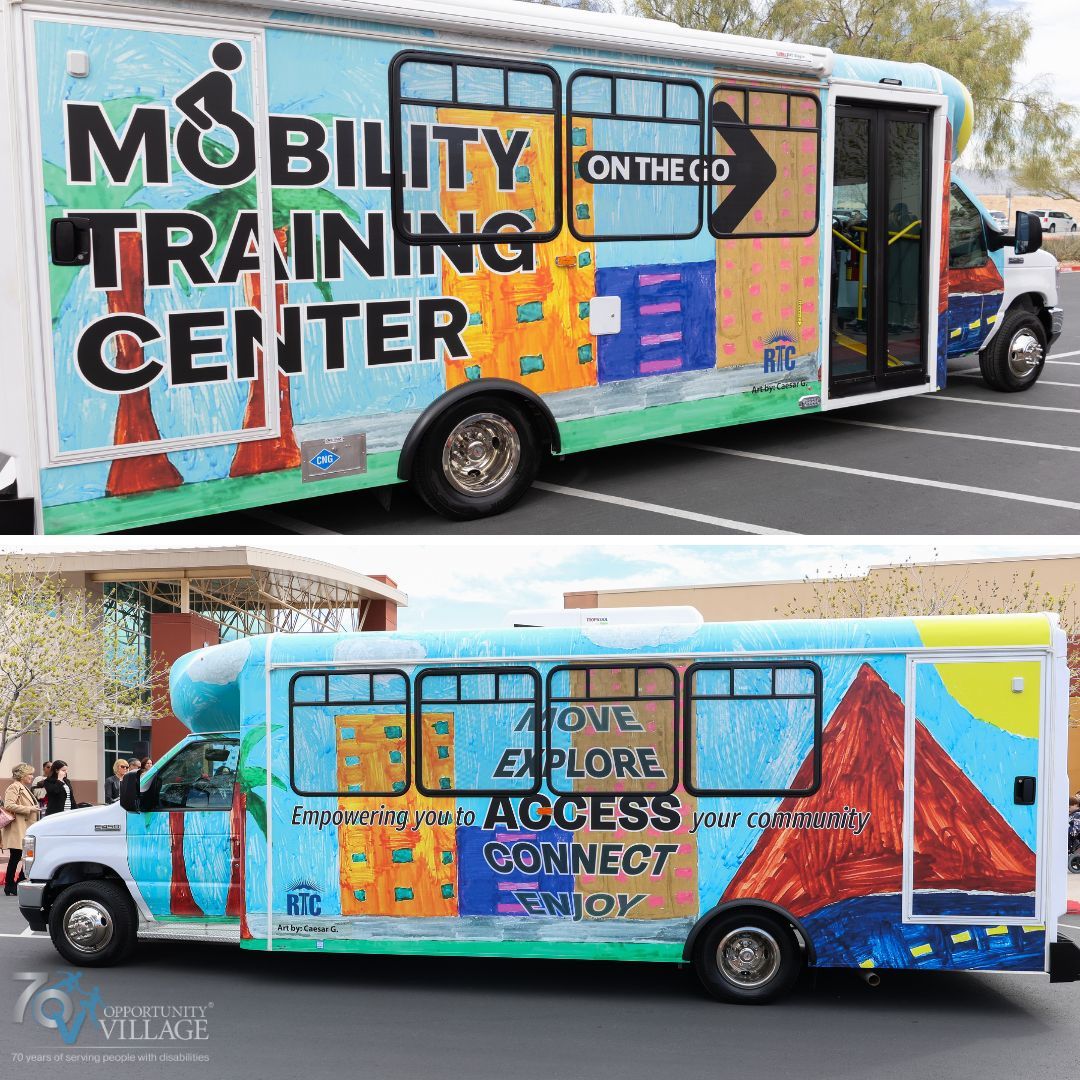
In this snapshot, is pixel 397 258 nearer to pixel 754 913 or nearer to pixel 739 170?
pixel 739 170

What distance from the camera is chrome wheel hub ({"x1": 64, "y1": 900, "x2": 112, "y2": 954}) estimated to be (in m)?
7.23

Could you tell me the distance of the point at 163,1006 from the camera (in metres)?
6.41

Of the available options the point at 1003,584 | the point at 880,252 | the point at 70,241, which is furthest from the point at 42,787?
the point at 1003,584

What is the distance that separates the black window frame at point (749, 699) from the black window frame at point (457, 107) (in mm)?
3256

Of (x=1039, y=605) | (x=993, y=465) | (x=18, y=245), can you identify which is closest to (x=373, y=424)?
(x=18, y=245)

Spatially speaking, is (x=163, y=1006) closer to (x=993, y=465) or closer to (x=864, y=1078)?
(x=864, y=1078)

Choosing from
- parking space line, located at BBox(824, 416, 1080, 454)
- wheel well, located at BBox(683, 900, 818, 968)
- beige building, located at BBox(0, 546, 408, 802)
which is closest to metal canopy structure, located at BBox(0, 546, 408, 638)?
beige building, located at BBox(0, 546, 408, 802)

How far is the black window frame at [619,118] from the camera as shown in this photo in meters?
8.37

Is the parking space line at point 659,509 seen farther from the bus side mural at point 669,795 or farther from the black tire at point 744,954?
the black tire at point 744,954

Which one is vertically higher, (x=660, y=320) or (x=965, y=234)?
(x=965, y=234)

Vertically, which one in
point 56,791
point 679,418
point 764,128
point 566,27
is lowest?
point 56,791

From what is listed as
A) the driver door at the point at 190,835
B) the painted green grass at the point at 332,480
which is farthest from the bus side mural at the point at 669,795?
the painted green grass at the point at 332,480

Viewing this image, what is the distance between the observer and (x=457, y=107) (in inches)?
308

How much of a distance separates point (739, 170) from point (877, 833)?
5266 mm
